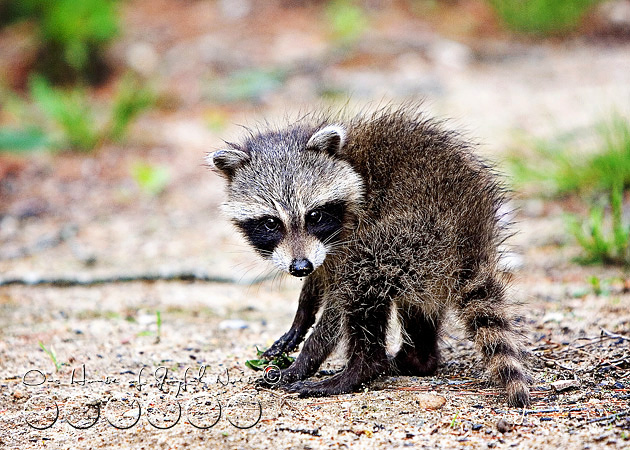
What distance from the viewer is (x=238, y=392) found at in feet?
12.7

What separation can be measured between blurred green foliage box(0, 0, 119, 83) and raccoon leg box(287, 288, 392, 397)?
8.91 metres

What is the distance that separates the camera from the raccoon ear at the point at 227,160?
439cm

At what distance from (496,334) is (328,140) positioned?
4.66ft

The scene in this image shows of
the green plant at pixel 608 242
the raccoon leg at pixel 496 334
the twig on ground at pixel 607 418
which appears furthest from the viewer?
the green plant at pixel 608 242

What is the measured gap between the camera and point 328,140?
425cm

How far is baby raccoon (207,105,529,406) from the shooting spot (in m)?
3.91

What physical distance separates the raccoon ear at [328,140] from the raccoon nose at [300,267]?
74cm

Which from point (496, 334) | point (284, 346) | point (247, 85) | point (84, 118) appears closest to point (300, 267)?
point (284, 346)

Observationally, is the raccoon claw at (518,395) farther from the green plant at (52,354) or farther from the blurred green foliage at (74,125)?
the blurred green foliage at (74,125)

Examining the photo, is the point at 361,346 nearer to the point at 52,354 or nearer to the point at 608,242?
the point at 52,354

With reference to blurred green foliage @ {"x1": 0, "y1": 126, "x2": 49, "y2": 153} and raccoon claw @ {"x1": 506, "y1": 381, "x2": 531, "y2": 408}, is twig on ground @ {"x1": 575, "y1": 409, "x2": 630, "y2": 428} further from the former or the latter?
blurred green foliage @ {"x1": 0, "y1": 126, "x2": 49, "y2": 153}

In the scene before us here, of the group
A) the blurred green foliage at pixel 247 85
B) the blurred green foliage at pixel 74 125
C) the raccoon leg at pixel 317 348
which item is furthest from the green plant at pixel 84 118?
the raccoon leg at pixel 317 348

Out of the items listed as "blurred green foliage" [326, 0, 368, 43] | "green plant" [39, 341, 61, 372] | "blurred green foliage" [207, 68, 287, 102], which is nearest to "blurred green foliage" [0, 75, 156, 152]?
"blurred green foliage" [207, 68, 287, 102]

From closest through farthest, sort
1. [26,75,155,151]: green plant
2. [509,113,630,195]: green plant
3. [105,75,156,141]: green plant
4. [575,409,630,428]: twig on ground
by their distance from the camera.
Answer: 1. [575,409,630,428]: twig on ground
2. [509,113,630,195]: green plant
3. [26,75,155,151]: green plant
4. [105,75,156,141]: green plant
